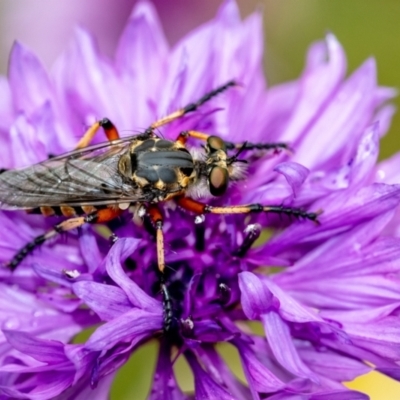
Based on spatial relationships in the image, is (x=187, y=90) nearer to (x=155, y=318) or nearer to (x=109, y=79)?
(x=109, y=79)

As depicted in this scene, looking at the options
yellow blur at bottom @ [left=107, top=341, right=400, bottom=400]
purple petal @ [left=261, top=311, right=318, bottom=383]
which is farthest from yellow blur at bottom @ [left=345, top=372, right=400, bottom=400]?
purple petal @ [left=261, top=311, right=318, bottom=383]

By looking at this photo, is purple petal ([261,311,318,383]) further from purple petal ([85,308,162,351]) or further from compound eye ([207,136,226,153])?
compound eye ([207,136,226,153])

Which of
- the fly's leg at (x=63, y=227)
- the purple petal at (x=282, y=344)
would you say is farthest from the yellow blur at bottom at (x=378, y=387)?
the fly's leg at (x=63, y=227)

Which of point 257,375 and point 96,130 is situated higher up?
point 96,130

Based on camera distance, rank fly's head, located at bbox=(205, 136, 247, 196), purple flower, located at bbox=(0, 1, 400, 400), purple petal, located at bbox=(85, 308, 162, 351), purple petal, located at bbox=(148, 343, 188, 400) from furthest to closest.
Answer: fly's head, located at bbox=(205, 136, 247, 196) < purple petal, located at bbox=(148, 343, 188, 400) < purple flower, located at bbox=(0, 1, 400, 400) < purple petal, located at bbox=(85, 308, 162, 351)

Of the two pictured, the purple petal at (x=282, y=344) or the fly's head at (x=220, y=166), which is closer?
the purple petal at (x=282, y=344)

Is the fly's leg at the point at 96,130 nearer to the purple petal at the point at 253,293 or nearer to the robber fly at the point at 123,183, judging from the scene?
the robber fly at the point at 123,183

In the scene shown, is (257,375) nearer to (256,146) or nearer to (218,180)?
(218,180)

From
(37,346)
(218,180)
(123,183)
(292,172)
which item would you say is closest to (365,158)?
(292,172)
